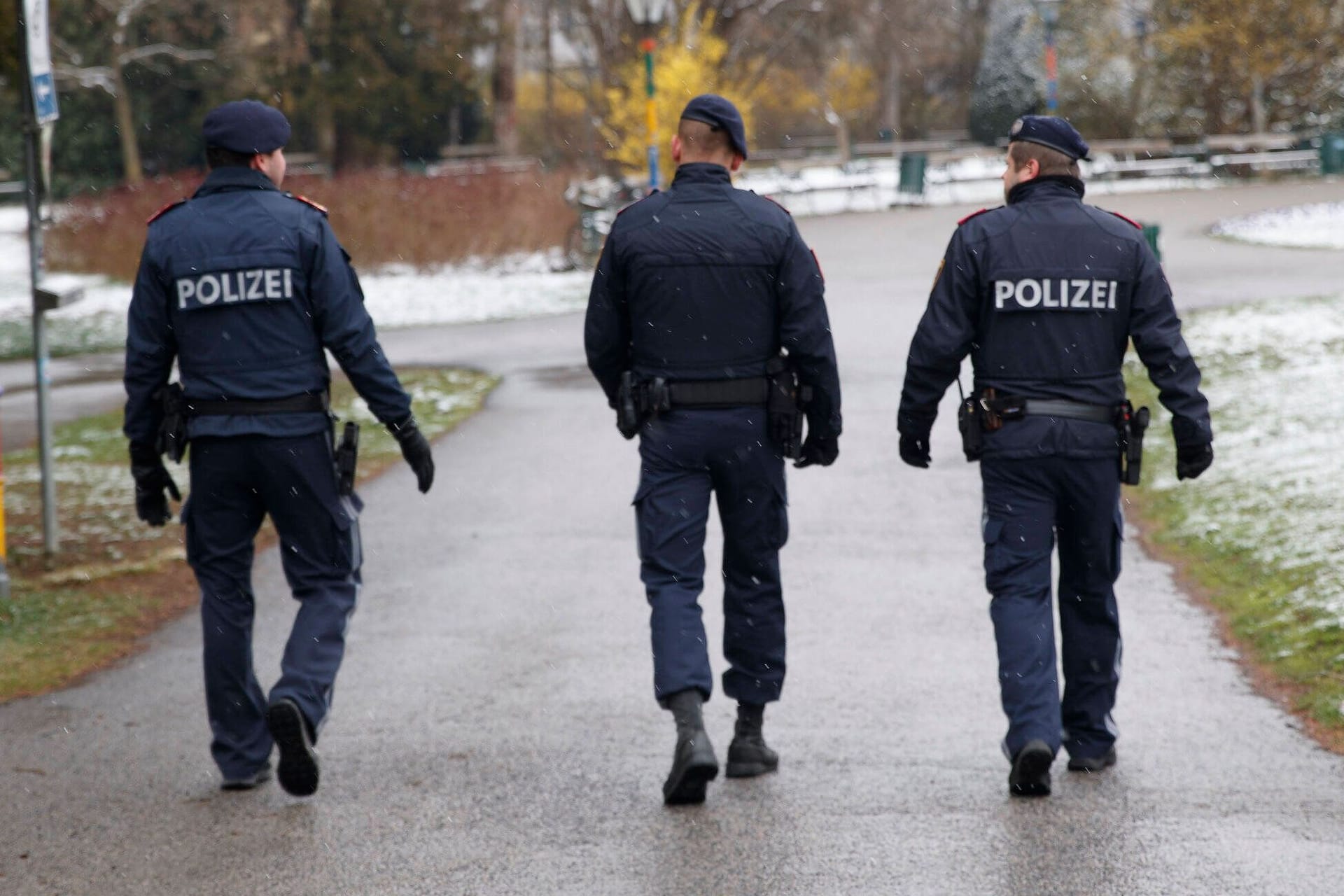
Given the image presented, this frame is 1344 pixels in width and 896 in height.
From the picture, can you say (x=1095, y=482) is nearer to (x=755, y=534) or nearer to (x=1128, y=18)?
(x=755, y=534)

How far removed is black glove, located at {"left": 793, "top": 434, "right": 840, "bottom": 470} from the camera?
16.9 feet

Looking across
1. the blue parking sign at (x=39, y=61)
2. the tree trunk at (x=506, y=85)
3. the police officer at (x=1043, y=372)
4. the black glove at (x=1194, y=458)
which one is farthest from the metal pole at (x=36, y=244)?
the tree trunk at (x=506, y=85)

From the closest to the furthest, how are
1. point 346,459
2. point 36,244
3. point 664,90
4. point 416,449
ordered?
point 346,459, point 416,449, point 36,244, point 664,90

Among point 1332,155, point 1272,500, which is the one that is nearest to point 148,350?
point 1272,500

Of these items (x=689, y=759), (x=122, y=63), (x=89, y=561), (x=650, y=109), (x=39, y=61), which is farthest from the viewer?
(x=122, y=63)

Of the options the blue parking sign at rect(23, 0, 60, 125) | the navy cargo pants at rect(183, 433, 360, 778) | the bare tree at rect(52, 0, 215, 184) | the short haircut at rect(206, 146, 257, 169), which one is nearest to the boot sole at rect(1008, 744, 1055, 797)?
the navy cargo pants at rect(183, 433, 360, 778)

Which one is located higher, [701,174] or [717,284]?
[701,174]

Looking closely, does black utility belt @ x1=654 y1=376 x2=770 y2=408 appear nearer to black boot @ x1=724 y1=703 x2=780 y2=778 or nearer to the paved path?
black boot @ x1=724 y1=703 x2=780 y2=778

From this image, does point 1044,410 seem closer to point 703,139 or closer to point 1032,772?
point 1032,772

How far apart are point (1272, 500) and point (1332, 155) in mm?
31756

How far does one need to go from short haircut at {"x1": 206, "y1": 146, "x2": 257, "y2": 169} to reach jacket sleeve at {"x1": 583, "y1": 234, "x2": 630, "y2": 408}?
104cm

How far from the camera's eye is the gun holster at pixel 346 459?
16.4ft

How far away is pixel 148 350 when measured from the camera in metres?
4.96

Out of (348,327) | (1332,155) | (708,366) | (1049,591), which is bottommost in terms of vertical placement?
(1332,155)
